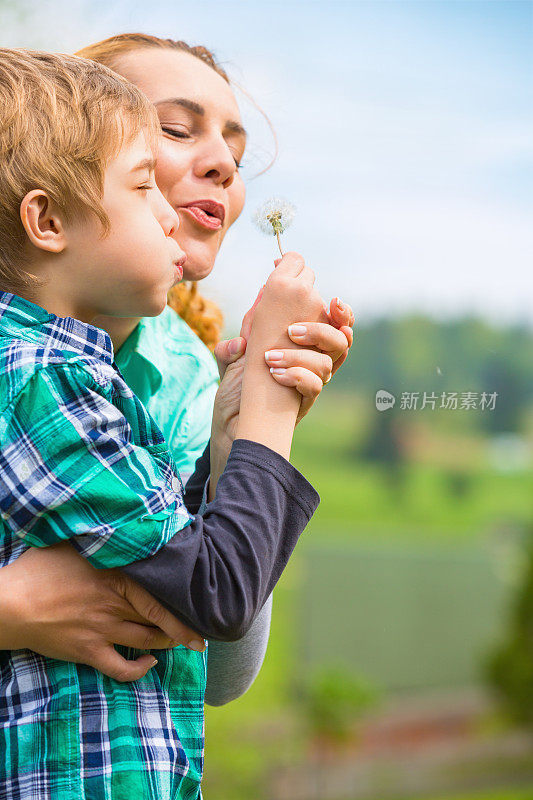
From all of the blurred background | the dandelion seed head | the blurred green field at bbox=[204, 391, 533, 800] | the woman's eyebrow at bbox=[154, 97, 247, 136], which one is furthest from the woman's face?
the blurred green field at bbox=[204, 391, 533, 800]

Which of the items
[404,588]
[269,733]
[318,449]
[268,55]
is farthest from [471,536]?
[268,55]

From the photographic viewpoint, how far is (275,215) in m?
0.86

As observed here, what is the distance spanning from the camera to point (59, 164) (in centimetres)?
69

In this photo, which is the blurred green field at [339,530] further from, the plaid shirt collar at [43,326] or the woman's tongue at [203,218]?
the plaid shirt collar at [43,326]

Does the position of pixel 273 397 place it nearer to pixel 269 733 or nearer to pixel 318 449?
pixel 318 449

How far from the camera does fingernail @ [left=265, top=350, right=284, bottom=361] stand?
2.42 ft

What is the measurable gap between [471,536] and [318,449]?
62.1 inches

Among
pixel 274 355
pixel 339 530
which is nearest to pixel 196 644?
pixel 274 355

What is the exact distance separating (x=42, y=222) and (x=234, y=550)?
32 cm

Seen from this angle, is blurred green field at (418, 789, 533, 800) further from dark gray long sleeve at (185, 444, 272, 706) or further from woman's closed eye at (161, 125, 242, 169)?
woman's closed eye at (161, 125, 242, 169)

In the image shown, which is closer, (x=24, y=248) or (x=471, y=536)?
(x=24, y=248)

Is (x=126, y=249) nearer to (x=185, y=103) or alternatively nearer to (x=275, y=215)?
(x=275, y=215)

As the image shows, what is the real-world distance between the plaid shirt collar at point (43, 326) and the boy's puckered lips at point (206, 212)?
29 centimetres

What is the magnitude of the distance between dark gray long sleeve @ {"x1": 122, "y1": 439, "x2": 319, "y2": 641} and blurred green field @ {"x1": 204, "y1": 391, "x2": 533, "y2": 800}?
3.92 m
